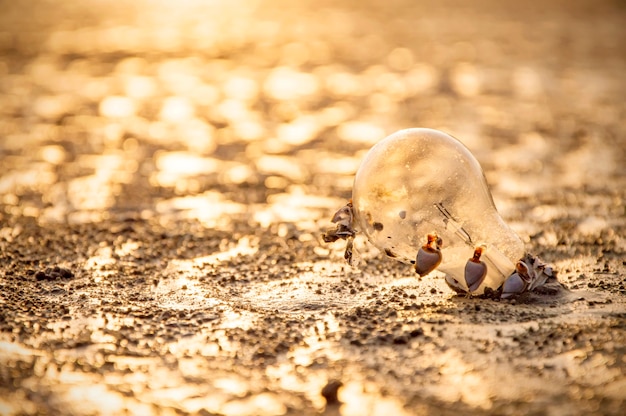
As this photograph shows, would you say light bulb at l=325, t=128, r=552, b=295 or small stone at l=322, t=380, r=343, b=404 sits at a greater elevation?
light bulb at l=325, t=128, r=552, b=295

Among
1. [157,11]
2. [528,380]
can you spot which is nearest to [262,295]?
[528,380]

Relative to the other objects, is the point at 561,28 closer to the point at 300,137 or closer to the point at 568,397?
the point at 300,137

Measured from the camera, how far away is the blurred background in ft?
27.1

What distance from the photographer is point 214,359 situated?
4.32 metres

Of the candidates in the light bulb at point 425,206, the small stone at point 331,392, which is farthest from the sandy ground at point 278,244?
the light bulb at point 425,206

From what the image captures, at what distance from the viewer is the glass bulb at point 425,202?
15.0 ft

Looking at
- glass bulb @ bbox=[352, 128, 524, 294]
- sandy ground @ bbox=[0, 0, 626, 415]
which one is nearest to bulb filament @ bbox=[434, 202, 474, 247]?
glass bulb @ bbox=[352, 128, 524, 294]

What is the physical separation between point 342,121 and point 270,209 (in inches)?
177

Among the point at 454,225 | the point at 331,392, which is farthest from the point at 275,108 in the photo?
the point at 331,392

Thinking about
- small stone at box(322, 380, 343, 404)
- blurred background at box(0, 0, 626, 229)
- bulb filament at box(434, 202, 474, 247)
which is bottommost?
small stone at box(322, 380, 343, 404)

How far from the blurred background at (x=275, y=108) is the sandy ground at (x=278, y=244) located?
Answer: 0.06m

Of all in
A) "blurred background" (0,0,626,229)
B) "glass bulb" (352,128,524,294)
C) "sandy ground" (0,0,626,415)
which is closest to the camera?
"sandy ground" (0,0,626,415)

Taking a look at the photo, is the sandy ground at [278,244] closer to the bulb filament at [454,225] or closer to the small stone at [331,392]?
the small stone at [331,392]

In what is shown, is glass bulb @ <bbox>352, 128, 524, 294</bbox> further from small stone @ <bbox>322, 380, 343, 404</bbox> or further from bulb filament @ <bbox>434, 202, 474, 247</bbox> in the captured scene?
small stone @ <bbox>322, 380, 343, 404</bbox>
